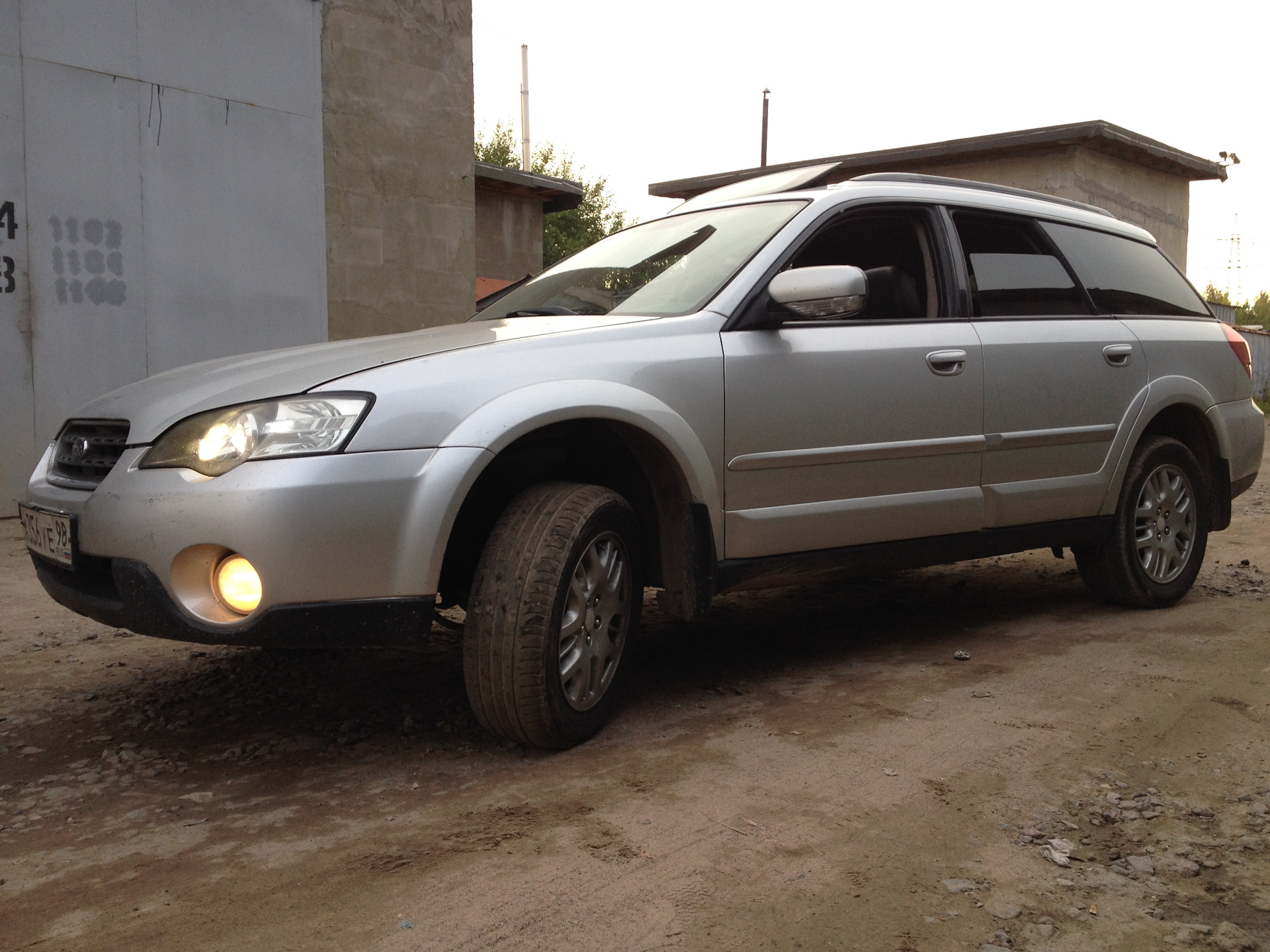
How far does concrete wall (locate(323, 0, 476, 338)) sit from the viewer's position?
1055 cm

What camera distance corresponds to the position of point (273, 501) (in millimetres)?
2666

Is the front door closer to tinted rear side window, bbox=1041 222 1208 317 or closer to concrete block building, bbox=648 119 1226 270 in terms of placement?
tinted rear side window, bbox=1041 222 1208 317

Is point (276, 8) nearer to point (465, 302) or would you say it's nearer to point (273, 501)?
point (465, 302)

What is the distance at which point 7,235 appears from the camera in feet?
27.1

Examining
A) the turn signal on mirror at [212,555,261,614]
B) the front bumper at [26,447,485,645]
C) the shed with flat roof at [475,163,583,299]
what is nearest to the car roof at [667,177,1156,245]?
the front bumper at [26,447,485,645]

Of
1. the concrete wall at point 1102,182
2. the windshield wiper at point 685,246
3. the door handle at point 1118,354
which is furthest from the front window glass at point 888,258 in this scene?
the concrete wall at point 1102,182

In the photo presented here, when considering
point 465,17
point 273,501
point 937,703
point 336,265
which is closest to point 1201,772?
point 937,703

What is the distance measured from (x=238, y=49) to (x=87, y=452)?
7.64 metres

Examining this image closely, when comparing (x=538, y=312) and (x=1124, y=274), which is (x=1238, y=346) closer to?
(x=1124, y=274)

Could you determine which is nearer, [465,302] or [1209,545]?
[1209,545]

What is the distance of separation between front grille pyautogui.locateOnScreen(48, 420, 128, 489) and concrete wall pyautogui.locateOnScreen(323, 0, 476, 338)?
24.7 ft

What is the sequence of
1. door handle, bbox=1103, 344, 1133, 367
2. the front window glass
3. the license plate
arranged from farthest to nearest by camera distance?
door handle, bbox=1103, 344, 1133, 367, the front window glass, the license plate

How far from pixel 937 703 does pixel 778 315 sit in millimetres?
1318

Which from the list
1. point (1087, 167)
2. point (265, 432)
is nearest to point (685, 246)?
point (265, 432)
